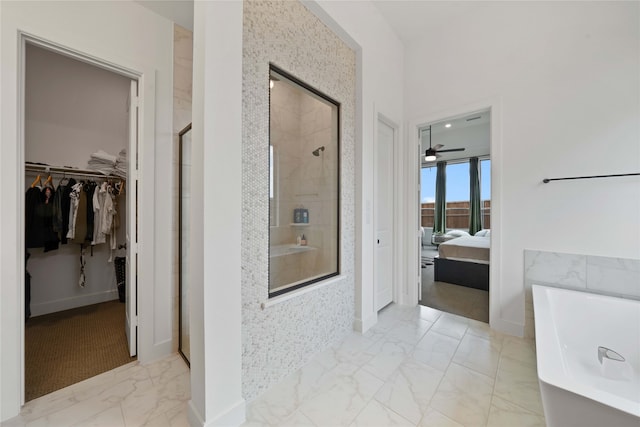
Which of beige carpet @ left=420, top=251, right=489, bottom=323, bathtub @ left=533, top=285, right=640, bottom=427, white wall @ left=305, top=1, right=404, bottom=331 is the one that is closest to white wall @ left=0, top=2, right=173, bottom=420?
white wall @ left=305, top=1, right=404, bottom=331

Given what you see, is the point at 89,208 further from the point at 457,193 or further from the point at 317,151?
the point at 457,193

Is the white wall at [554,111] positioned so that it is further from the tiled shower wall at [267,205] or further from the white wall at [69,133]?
the white wall at [69,133]

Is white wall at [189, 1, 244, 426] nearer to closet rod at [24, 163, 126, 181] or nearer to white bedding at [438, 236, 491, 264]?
closet rod at [24, 163, 126, 181]

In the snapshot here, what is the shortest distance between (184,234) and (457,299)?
340cm

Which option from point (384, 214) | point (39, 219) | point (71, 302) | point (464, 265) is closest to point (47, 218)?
point (39, 219)

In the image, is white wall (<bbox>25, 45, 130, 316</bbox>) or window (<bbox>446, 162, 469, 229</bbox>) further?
window (<bbox>446, 162, 469, 229</bbox>)

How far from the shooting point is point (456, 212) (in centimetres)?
705

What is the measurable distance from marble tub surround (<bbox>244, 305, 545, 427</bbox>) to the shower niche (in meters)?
0.68

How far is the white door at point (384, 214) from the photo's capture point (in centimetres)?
283

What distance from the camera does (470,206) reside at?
6.53m

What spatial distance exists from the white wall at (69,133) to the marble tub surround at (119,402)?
1918 mm

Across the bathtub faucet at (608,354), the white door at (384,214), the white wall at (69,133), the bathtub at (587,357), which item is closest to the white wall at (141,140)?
the white wall at (69,133)

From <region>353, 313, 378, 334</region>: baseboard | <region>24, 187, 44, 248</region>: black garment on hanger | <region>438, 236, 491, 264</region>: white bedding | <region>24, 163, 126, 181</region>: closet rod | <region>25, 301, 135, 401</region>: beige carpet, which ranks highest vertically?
<region>24, 163, 126, 181</region>: closet rod

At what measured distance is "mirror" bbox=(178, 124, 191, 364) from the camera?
1.98 metres
